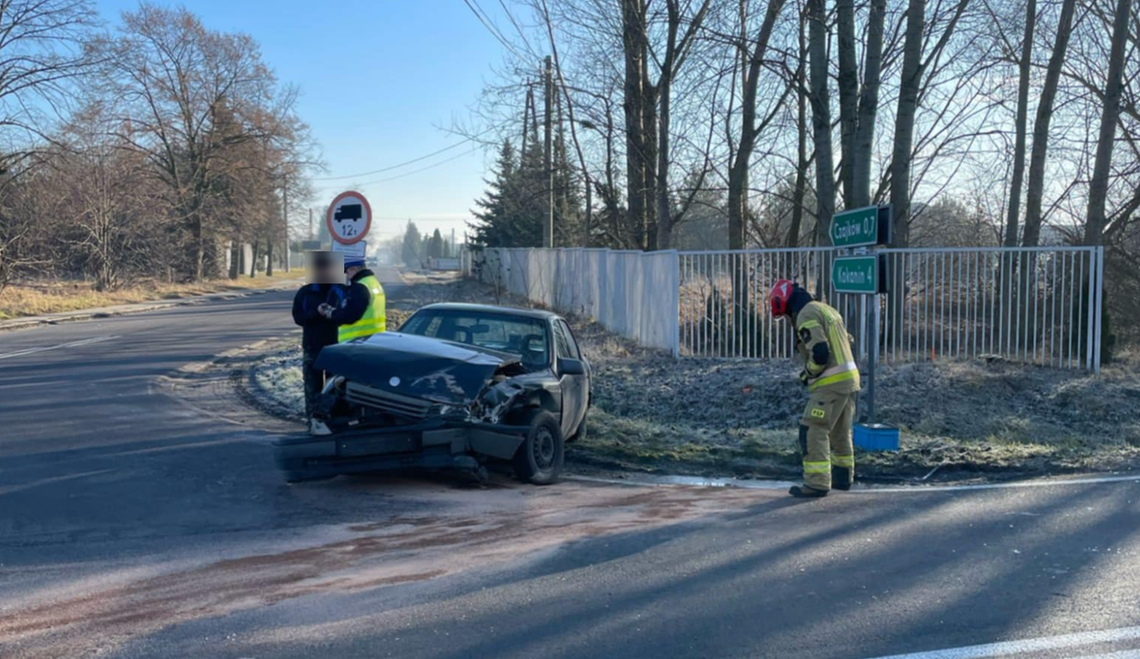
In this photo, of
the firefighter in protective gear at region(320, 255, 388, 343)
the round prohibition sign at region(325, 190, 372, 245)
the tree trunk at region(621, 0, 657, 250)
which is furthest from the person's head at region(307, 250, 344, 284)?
the tree trunk at region(621, 0, 657, 250)

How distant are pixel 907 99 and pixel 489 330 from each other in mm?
10742

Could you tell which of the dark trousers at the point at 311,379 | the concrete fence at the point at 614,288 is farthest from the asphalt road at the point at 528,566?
the concrete fence at the point at 614,288

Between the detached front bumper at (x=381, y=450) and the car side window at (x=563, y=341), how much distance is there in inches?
84.5

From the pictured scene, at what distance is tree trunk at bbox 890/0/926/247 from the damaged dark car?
10190mm

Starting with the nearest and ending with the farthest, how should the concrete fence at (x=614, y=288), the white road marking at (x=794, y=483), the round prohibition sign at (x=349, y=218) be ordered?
the white road marking at (x=794, y=483) < the round prohibition sign at (x=349, y=218) < the concrete fence at (x=614, y=288)

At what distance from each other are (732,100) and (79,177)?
27552 mm

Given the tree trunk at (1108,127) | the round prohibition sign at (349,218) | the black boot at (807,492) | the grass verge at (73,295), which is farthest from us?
the grass verge at (73,295)

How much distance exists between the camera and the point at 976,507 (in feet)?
24.3

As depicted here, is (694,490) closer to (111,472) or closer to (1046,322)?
(111,472)

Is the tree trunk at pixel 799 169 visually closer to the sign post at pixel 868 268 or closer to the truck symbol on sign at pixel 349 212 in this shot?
the sign post at pixel 868 268

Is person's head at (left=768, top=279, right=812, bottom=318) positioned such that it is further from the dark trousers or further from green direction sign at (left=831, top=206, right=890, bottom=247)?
the dark trousers

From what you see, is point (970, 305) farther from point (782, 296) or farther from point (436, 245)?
point (436, 245)

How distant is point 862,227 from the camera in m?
9.62

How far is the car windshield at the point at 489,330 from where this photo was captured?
29.2ft
